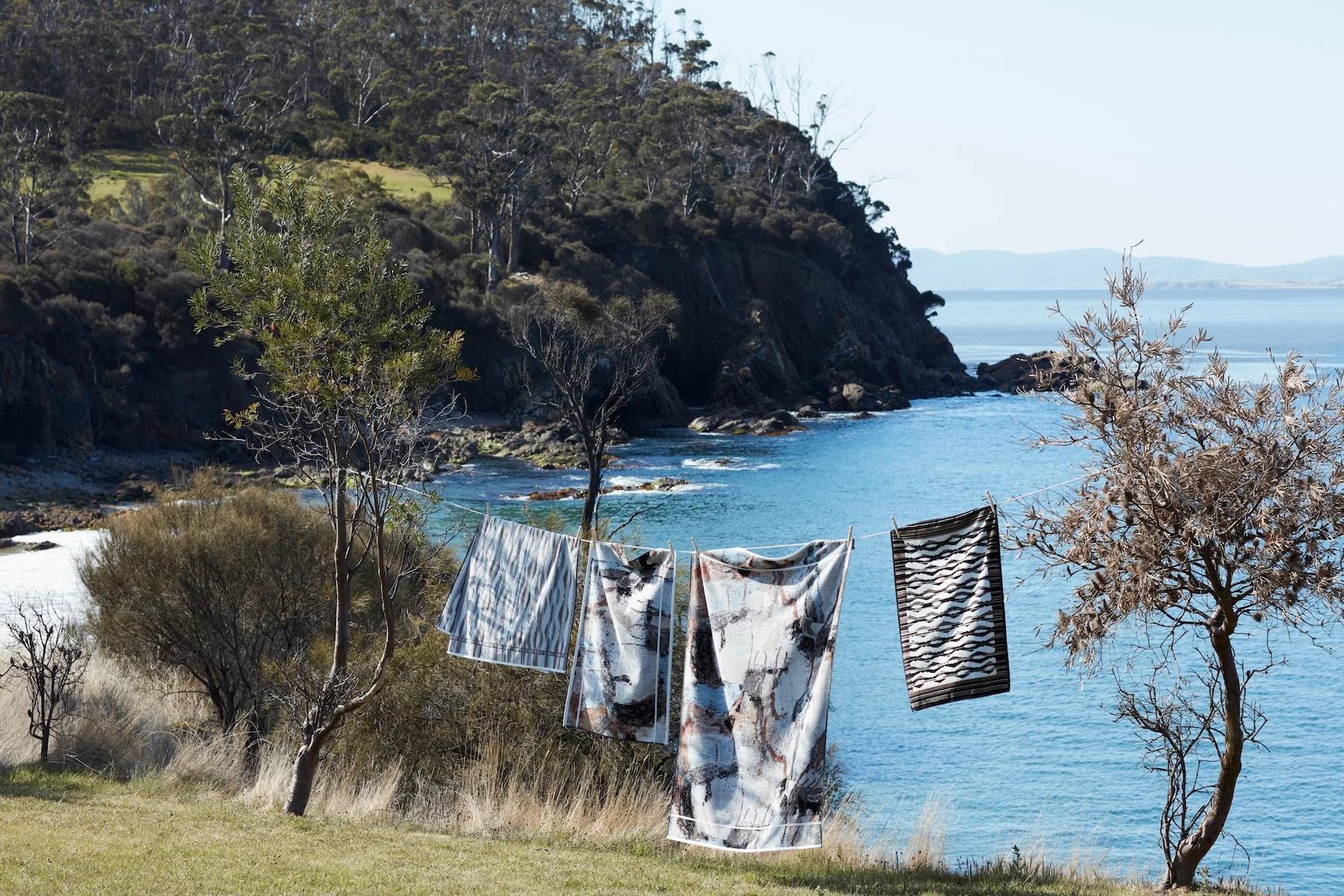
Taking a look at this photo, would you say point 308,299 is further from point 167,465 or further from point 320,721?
point 167,465

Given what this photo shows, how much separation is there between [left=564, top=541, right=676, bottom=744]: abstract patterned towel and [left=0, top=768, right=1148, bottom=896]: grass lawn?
1.15 metres

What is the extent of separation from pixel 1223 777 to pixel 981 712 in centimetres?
1887

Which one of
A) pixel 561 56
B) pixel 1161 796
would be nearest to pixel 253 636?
pixel 1161 796

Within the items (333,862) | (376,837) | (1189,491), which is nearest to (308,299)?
(376,837)

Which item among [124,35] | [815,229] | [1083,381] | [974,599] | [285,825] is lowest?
[285,825]

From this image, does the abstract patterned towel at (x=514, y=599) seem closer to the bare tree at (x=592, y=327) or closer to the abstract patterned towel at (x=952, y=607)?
the abstract patterned towel at (x=952, y=607)

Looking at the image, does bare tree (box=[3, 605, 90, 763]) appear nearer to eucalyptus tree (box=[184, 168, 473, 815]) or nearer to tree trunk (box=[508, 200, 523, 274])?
eucalyptus tree (box=[184, 168, 473, 815])

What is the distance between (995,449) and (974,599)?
179 ft

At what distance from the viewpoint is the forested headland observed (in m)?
51.7

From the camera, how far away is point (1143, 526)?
9.27 metres

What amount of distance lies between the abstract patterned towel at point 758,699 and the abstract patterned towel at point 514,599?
1.54 meters

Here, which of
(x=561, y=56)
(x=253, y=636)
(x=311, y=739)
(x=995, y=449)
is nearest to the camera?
(x=311, y=739)

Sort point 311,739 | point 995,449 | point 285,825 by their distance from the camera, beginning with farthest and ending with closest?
point 995,449, point 311,739, point 285,825

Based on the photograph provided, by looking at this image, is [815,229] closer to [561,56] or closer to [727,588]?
[561,56]
